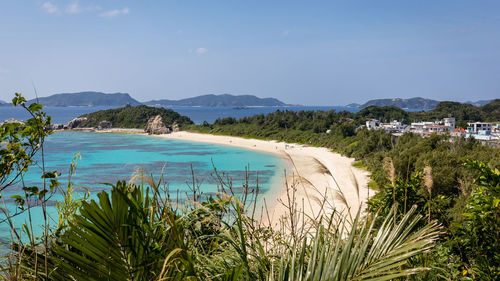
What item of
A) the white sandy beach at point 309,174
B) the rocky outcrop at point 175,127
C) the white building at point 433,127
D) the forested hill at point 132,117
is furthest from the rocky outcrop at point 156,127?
the white building at point 433,127

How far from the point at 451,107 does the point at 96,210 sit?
7785 centimetres

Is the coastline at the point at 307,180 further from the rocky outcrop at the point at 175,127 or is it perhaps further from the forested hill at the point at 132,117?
the forested hill at the point at 132,117

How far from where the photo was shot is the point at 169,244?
1317 millimetres

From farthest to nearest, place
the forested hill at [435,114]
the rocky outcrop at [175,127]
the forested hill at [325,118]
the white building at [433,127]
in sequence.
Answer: the rocky outcrop at [175,127] < the forested hill at [435,114] < the forested hill at [325,118] < the white building at [433,127]

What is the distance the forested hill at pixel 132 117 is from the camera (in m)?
71.0

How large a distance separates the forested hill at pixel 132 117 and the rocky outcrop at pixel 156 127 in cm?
322

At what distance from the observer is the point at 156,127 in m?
63.8

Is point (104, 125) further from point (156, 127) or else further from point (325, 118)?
point (325, 118)

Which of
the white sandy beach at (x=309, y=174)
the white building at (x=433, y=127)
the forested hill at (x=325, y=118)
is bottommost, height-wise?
the white sandy beach at (x=309, y=174)

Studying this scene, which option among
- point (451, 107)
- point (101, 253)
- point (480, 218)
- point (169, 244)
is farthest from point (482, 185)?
point (451, 107)

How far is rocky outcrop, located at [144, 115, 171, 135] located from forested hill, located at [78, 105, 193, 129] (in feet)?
10.6

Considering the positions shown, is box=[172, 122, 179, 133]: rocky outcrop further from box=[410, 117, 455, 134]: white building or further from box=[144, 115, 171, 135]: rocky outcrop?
box=[410, 117, 455, 134]: white building

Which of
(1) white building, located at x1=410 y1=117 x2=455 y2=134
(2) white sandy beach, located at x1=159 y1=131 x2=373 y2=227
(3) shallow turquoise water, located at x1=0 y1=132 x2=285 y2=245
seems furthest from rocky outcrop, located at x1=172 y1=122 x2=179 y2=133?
(1) white building, located at x1=410 y1=117 x2=455 y2=134

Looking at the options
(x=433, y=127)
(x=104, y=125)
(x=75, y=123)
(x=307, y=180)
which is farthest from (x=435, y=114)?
(x=75, y=123)
